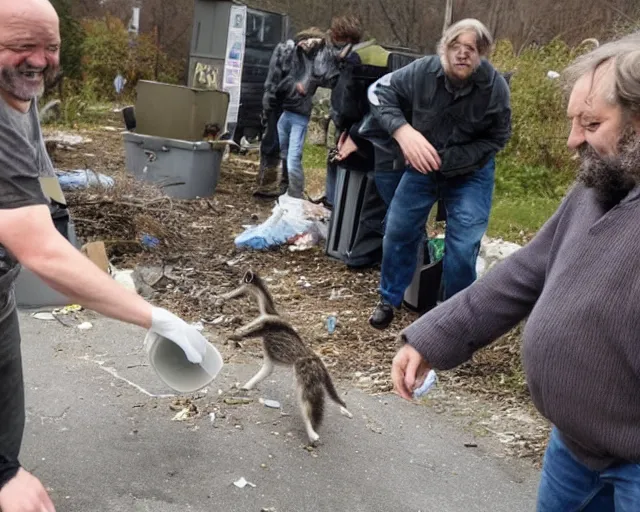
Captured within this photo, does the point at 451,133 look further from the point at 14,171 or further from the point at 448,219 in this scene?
the point at 14,171

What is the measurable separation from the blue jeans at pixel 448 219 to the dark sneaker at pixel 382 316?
237mm

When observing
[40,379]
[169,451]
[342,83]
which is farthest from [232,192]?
[169,451]

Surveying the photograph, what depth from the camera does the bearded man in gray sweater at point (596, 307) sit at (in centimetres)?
189

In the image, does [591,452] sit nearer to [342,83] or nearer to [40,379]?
[40,379]

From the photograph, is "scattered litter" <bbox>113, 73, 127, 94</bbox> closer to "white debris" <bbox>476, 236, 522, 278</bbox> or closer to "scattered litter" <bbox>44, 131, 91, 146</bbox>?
"scattered litter" <bbox>44, 131, 91, 146</bbox>

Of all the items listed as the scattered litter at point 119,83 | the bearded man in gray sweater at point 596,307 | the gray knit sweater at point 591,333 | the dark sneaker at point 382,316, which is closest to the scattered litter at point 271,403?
the dark sneaker at point 382,316

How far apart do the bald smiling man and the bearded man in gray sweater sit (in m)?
0.93

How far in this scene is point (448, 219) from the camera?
5.53 m

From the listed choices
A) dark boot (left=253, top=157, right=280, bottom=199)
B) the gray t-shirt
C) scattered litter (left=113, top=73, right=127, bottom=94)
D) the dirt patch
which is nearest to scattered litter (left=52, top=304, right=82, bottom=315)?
the dirt patch

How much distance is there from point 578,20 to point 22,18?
14477 millimetres

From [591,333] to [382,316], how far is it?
3.95 m

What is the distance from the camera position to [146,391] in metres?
4.68

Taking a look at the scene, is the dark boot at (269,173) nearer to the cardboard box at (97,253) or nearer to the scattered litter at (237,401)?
the cardboard box at (97,253)

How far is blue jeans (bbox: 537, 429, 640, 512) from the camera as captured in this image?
6.56ft
